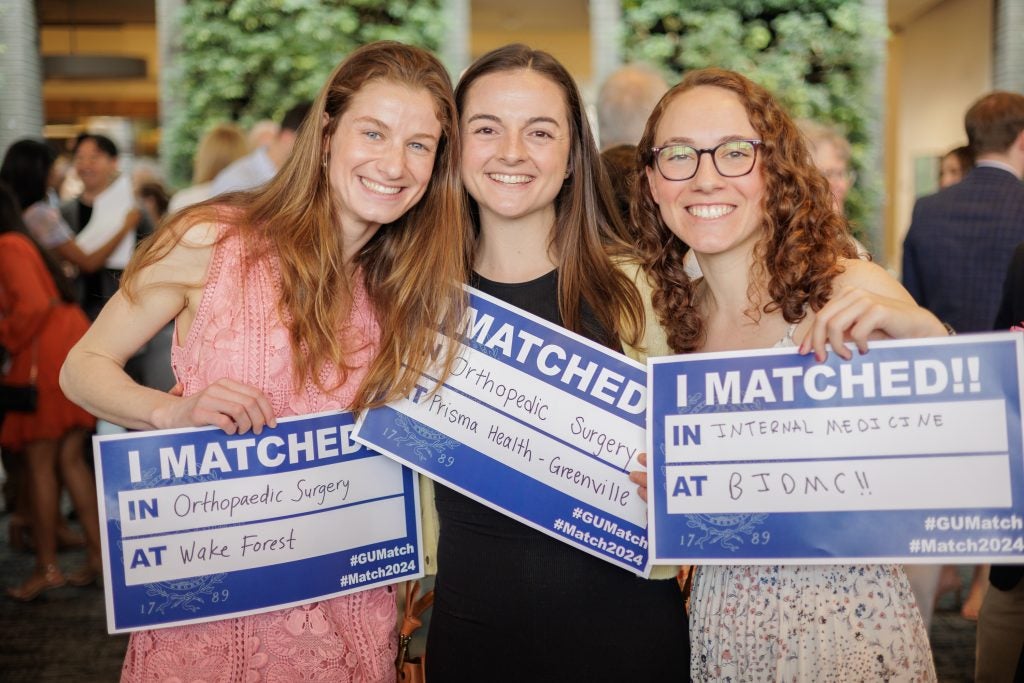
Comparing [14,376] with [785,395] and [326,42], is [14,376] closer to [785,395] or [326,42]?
[785,395]

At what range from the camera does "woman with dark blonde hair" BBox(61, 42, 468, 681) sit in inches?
71.3

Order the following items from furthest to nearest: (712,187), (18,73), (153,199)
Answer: (18,73) < (153,199) < (712,187)

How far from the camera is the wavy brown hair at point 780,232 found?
70.2 inches

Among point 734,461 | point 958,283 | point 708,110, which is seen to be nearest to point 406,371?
point 734,461

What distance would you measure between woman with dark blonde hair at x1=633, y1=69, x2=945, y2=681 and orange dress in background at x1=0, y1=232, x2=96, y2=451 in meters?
3.36

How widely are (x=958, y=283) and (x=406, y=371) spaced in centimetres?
310

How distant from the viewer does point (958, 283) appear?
4172 millimetres

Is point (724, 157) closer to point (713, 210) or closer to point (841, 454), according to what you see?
point (713, 210)

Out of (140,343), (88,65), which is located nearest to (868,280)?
(140,343)

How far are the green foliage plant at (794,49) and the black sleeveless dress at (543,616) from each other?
23.8 ft

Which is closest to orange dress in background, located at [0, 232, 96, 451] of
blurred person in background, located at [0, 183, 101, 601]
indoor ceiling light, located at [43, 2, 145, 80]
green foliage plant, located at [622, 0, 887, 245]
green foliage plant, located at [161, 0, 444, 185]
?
blurred person in background, located at [0, 183, 101, 601]

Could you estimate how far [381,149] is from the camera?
6.22 ft

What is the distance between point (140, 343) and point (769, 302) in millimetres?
1178

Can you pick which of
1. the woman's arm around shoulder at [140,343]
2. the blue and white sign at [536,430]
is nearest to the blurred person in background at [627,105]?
the blue and white sign at [536,430]
